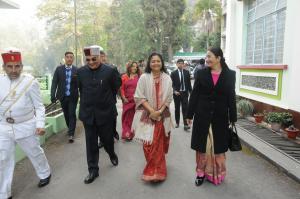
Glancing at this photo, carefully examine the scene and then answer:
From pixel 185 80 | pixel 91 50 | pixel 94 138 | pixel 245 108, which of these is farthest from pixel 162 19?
pixel 94 138

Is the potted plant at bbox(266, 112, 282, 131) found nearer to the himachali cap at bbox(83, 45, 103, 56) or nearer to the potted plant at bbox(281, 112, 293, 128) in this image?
the potted plant at bbox(281, 112, 293, 128)

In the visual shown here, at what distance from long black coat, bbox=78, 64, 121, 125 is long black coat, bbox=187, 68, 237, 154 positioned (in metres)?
1.33

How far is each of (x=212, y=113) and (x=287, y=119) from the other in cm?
391

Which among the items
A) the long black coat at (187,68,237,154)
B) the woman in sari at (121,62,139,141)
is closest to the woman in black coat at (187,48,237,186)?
the long black coat at (187,68,237,154)

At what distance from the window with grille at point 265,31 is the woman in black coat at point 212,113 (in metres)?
4.58

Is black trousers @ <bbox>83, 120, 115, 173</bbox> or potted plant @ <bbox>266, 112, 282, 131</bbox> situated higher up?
black trousers @ <bbox>83, 120, 115, 173</bbox>

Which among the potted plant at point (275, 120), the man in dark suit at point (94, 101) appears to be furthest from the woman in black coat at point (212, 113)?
the potted plant at point (275, 120)

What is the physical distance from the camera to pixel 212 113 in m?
4.58

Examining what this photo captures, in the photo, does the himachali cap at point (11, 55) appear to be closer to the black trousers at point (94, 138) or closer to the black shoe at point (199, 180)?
the black trousers at point (94, 138)

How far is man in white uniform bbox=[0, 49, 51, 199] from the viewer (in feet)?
13.9

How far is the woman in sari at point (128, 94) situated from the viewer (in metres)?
7.51

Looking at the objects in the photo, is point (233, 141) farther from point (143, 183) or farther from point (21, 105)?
point (21, 105)

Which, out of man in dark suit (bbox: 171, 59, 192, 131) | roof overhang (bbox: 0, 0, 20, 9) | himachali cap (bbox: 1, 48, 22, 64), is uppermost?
roof overhang (bbox: 0, 0, 20, 9)

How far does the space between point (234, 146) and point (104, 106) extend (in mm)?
2066
